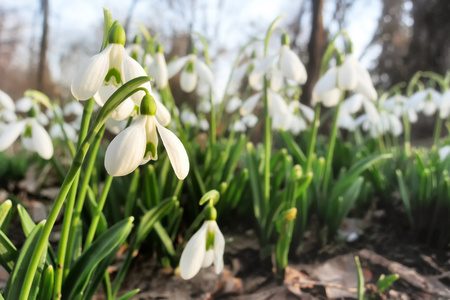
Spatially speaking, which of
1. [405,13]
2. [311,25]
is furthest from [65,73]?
[405,13]

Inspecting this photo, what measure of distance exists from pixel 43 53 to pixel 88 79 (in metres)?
3.52

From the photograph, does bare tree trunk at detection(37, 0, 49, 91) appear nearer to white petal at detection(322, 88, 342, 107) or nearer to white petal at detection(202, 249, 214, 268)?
white petal at detection(322, 88, 342, 107)

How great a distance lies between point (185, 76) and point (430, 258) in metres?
1.01

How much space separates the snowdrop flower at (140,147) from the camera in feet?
1.77

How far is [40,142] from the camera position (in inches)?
43.6

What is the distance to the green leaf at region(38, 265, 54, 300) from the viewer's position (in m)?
0.73

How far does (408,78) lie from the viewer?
4539 mm

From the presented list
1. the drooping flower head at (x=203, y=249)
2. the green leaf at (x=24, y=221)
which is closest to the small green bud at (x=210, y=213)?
the drooping flower head at (x=203, y=249)

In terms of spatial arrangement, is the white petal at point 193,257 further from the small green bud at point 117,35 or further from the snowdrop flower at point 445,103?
the snowdrop flower at point 445,103

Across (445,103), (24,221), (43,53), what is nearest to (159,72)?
(24,221)

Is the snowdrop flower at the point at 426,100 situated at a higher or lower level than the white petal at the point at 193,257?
higher

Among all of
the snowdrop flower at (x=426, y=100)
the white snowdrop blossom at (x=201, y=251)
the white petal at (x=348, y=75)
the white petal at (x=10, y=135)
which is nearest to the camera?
the white snowdrop blossom at (x=201, y=251)

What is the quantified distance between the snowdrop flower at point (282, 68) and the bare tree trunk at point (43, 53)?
251cm

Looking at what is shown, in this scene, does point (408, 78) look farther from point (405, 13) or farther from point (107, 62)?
point (107, 62)
